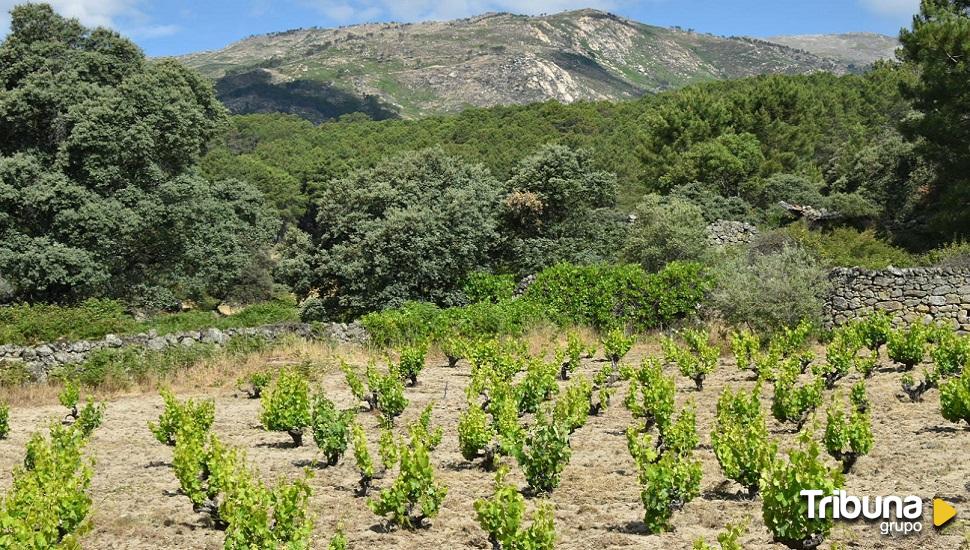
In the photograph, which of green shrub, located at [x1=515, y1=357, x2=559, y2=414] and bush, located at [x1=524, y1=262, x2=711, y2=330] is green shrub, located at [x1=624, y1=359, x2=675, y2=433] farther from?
bush, located at [x1=524, y1=262, x2=711, y2=330]

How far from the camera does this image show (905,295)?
19391mm

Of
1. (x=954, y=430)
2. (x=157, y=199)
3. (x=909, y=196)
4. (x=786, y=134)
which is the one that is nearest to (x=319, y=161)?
(x=786, y=134)

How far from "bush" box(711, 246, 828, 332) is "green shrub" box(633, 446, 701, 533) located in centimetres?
1146

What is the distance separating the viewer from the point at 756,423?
8.80 metres

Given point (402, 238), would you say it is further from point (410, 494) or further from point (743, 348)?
point (410, 494)

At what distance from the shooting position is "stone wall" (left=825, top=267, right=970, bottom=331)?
1905cm

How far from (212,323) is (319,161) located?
4976cm

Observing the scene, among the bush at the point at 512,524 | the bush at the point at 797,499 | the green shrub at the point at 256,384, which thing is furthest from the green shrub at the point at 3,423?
the bush at the point at 797,499

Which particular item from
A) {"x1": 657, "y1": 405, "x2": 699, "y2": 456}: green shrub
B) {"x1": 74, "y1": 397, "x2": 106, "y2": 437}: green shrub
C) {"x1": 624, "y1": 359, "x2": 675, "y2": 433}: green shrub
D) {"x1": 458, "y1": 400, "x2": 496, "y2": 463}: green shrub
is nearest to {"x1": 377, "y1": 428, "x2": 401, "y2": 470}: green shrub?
{"x1": 458, "y1": 400, "x2": 496, "y2": 463}: green shrub

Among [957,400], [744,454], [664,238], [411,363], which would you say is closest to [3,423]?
[411,363]

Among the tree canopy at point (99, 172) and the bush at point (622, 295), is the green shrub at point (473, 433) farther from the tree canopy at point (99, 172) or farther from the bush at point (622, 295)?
the tree canopy at point (99, 172)

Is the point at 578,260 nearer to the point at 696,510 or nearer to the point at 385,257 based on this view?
the point at 385,257

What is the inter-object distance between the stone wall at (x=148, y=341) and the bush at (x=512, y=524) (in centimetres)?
1349

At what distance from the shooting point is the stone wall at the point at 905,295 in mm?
19047
